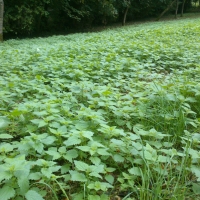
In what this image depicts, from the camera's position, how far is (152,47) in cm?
580

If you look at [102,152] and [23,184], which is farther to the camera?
[102,152]

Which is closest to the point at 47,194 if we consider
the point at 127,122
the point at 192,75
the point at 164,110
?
the point at 127,122

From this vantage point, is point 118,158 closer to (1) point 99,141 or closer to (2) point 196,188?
(1) point 99,141

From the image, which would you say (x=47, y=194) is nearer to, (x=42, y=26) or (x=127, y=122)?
(x=127, y=122)

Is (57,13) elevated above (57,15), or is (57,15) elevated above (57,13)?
(57,13)

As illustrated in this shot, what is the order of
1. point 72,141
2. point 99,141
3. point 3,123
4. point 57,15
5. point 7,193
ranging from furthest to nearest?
point 57,15 → point 3,123 → point 99,141 → point 72,141 → point 7,193

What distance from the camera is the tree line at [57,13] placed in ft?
41.5

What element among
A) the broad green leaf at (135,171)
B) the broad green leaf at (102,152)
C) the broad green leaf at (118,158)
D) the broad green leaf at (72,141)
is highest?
the broad green leaf at (72,141)

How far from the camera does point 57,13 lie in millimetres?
15555

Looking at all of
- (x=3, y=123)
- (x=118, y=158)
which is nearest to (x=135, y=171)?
(x=118, y=158)

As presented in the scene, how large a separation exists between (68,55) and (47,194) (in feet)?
13.2

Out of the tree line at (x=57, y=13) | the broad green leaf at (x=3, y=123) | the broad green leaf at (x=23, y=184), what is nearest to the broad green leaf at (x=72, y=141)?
the broad green leaf at (x=23, y=184)

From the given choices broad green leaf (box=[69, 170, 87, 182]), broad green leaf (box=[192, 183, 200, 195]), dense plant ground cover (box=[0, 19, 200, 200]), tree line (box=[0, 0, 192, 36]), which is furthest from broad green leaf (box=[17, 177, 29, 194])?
tree line (box=[0, 0, 192, 36])

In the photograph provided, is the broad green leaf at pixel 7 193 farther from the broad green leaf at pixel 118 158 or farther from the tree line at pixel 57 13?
the tree line at pixel 57 13
